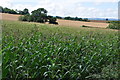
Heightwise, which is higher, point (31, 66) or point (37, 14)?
point (37, 14)

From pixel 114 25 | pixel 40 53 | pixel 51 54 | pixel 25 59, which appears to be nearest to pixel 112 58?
pixel 51 54

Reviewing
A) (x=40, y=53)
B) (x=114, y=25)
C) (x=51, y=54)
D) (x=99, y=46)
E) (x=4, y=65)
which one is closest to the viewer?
(x=4, y=65)

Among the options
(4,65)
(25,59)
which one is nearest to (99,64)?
(25,59)

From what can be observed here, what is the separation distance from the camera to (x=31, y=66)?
4.20m

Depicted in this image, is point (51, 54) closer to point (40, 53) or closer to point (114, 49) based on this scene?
point (40, 53)

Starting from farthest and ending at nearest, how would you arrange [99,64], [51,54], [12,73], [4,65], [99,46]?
[99,46], [99,64], [51,54], [12,73], [4,65]

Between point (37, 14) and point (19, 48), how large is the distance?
2285 centimetres

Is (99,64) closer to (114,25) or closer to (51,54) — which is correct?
(51,54)

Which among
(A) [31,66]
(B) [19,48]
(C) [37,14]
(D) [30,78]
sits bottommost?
(D) [30,78]

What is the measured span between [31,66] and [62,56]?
1.20 metres

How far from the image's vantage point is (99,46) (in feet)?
21.6

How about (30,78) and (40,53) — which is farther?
(40,53)

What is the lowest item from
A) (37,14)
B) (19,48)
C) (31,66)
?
(31,66)

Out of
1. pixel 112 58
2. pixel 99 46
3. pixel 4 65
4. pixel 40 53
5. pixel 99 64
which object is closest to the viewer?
pixel 4 65
